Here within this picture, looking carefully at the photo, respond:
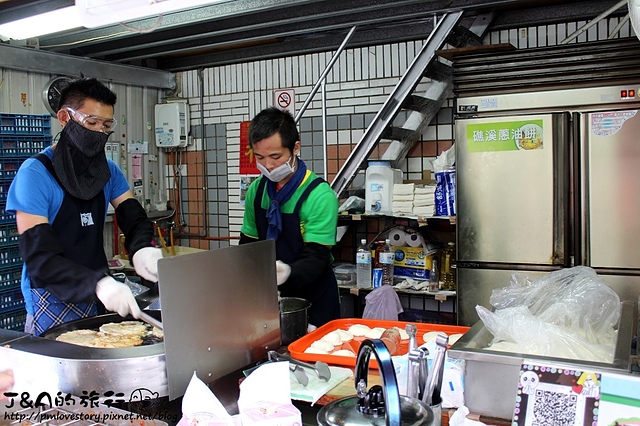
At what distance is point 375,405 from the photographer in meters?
1.50

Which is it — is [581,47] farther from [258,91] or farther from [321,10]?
[258,91]

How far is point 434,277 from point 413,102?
1.46 metres

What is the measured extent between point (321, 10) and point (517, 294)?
325 centimetres

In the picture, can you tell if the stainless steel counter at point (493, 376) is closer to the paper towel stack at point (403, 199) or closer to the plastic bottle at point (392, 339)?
the plastic bottle at point (392, 339)

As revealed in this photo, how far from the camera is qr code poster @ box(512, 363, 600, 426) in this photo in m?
1.52

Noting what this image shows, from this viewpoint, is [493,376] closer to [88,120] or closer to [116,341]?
[116,341]

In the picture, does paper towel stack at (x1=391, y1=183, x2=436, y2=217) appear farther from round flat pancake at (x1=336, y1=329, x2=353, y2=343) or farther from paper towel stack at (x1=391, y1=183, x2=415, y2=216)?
round flat pancake at (x1=336, y1=329, x2=353, y2=343)

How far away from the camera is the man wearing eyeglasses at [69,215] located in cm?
255

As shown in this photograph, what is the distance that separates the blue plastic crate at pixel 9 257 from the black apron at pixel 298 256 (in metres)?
2.64

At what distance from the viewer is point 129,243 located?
316 cm

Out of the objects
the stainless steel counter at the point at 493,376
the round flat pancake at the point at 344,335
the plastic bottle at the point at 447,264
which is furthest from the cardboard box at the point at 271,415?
the plastic bottle at the point at 447,264

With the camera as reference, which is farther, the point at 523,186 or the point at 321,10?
the point at 321,10

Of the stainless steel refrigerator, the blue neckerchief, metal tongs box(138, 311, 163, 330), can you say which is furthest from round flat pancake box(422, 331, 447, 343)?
the stainless steel refrigerator

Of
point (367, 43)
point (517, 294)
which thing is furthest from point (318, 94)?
point (517, 294)
